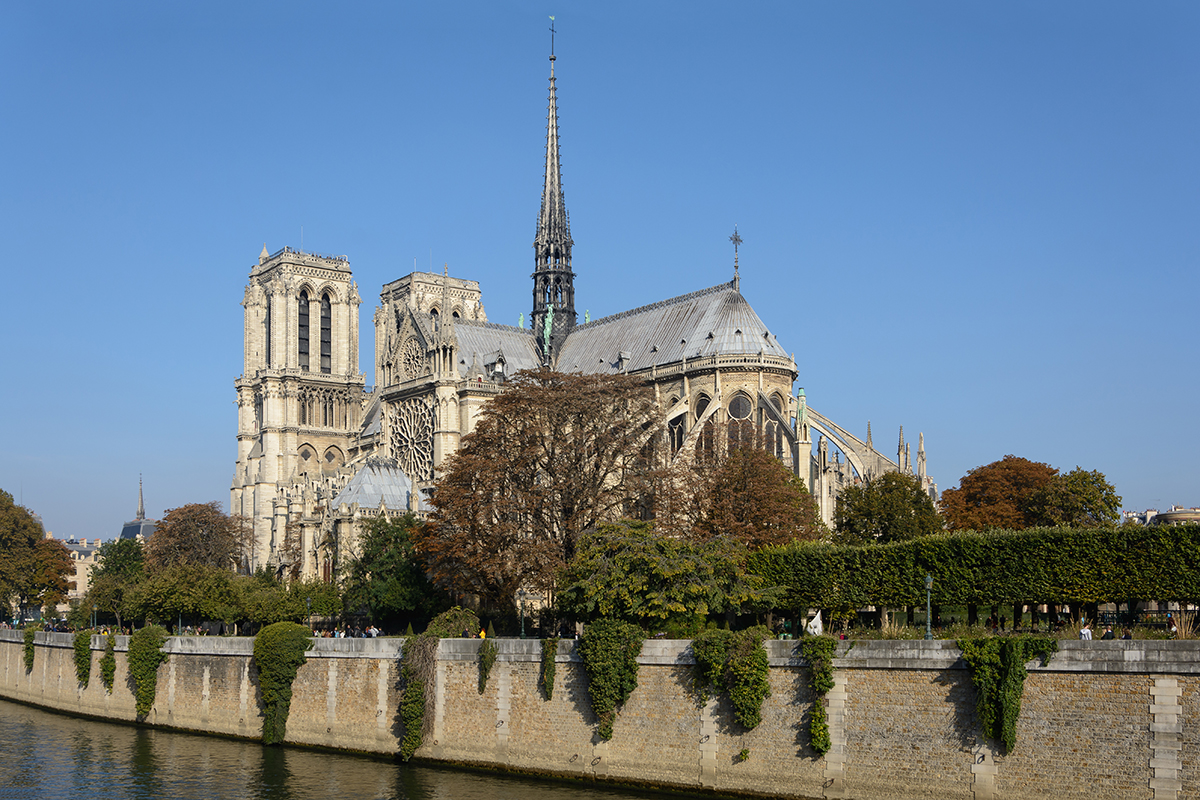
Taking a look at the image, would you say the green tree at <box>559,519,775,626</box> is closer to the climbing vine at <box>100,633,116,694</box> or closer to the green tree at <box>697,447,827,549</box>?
the green tree at <box>697,447,827,549</box>

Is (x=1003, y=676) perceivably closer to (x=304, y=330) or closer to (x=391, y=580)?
(x=391, y=580)

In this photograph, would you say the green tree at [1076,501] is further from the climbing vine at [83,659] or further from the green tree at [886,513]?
the climbing vine at [83,659]

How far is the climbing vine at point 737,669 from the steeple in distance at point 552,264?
48.6 metres

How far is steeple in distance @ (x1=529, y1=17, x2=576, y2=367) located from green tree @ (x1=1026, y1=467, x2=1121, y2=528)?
104 feet

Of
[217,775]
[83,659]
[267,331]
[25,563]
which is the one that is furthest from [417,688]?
[267,331]

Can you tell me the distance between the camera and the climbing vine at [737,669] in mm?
32562

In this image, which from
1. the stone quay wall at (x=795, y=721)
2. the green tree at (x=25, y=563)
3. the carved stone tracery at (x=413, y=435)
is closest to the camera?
the stone quay wall at (x=795, y=721)

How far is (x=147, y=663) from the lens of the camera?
1934 inches

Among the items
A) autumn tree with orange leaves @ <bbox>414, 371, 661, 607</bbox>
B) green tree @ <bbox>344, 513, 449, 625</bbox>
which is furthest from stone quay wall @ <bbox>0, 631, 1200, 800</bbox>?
green tree @ <bbox>344, 513, 449, 625</bbox>

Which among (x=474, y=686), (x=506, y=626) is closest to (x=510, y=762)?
(x=474, y=686)

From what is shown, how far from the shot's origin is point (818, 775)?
3147 cm

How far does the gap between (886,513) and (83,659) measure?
34.1 meters

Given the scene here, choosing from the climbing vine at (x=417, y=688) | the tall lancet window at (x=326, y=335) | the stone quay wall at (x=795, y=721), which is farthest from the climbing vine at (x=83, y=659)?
the tall lancet window at (x=326, y=335)

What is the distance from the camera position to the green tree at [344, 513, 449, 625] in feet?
175
